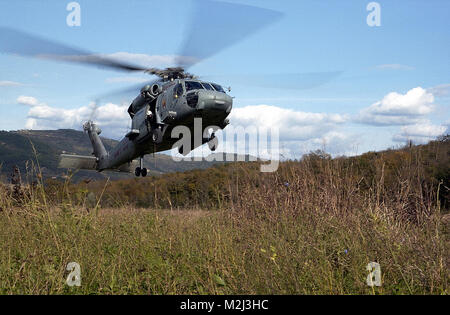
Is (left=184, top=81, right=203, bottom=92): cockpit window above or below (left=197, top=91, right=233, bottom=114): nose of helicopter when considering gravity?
above

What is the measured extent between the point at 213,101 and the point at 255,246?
8.19 m

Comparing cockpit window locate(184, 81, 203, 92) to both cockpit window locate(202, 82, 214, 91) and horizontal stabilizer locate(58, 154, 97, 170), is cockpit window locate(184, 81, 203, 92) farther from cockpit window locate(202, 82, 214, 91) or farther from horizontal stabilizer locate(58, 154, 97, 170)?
horizontal stabilizer locate(58, 154, 97, 170)

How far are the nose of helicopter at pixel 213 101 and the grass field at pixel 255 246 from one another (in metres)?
4.89

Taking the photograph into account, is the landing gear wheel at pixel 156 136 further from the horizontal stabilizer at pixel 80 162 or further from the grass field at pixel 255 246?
the horizontal stabilizer at pixel 80 162

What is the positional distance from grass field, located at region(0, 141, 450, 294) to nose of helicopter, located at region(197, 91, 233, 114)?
4.89 metres

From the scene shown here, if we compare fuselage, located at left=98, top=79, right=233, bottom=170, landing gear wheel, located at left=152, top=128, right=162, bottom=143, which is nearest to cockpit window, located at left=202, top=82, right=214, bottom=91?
fuselage, located at left=98, top=79, right=233, bottom=170

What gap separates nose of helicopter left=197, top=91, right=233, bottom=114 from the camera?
42.4 ft

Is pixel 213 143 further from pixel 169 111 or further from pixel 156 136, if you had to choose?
pixel 156 136

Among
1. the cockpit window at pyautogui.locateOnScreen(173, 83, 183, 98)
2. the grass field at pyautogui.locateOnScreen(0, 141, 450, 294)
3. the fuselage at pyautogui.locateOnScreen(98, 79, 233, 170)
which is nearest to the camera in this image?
the grass field at pyautogui.locateOnScreen(0, 141, 450, 294)

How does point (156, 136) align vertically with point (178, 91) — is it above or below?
below

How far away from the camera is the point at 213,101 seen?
42.7 ft

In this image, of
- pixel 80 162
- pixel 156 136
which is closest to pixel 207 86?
pixel 156 136
